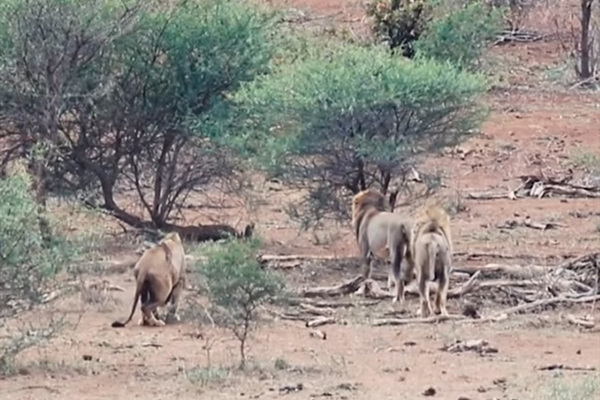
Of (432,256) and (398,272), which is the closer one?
(432,256)

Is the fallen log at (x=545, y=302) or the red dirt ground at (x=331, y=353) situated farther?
the fallen log at (x=545, y=302)

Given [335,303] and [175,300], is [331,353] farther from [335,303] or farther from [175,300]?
[335,303]

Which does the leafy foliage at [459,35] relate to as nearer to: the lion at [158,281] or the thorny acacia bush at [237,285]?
the lion at [158,281]

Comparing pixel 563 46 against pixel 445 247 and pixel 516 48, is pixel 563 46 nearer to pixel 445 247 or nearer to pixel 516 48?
pixel 516 48

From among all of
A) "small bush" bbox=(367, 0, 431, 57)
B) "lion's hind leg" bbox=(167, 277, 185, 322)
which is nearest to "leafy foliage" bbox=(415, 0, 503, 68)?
"small bush" bbox=(367, 0, 431, 57)

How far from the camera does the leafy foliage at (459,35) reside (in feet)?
100.0

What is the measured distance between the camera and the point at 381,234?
16734 mm

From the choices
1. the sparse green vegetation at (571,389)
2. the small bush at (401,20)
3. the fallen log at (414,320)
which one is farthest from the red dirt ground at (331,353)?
the small bush at (401,20)

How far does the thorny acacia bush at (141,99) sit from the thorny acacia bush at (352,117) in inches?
32.0

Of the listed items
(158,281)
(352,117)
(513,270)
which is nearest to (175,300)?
(158,281)

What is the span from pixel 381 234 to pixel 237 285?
410cm

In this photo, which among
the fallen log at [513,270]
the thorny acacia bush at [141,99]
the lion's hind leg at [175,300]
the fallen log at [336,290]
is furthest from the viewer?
the thorny acacia bush at [141,99]

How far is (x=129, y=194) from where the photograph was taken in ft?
72.1

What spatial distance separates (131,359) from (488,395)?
315 cm
